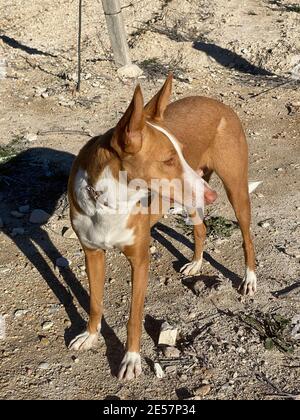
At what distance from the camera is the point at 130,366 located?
3830mm

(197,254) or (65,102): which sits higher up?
(65,102)

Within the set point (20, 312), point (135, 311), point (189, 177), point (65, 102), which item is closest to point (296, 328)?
point (135, 311)

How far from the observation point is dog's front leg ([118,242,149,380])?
375cm

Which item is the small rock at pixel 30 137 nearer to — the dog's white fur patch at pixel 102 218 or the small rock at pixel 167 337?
the dog's white fur patch at pixel 102 218

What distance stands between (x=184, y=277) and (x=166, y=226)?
31.0 inches

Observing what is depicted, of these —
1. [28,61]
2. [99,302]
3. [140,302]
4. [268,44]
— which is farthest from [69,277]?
[268,44]

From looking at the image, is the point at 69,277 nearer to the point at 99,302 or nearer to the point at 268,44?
the point at 99,302

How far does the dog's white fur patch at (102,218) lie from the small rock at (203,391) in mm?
1024

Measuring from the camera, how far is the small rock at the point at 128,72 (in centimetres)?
853

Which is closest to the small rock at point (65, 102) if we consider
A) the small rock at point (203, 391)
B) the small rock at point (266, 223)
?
the small rock at point (266, 223)

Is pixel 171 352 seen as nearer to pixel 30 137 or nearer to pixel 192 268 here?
pixel 192 268

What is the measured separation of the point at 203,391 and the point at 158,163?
150cm

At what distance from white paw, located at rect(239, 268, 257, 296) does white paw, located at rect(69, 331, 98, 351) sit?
1.26 m

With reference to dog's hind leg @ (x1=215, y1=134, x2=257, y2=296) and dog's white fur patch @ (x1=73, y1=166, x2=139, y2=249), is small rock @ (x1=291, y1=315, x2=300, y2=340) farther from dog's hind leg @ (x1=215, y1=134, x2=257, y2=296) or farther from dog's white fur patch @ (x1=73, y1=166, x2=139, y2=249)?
dog's white fur patch @ (x1=73, y1=166, x2=139, y2=249)
